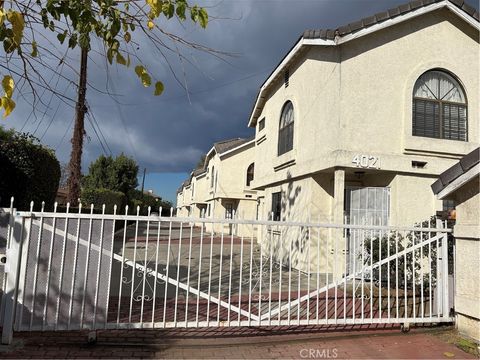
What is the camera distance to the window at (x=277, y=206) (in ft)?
48.2

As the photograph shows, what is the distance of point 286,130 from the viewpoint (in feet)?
46.6

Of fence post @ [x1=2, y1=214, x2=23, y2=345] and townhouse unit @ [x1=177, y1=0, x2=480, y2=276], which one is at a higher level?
townhouse unit @ [x1=177, y1=0, x2=480, y2=276]

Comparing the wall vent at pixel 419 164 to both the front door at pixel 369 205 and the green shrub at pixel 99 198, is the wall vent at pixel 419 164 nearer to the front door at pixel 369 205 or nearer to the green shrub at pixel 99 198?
the front door at pixel 369 205

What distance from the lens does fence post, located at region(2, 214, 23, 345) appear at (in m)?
4.72

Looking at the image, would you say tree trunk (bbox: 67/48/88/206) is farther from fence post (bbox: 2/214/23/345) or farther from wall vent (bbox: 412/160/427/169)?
wall vent (bbox: 412/160/427/169)

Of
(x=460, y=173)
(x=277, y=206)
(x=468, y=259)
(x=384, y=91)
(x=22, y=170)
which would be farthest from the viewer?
(x=277, y=206)

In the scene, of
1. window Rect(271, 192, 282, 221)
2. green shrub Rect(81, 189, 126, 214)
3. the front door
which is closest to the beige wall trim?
the front door

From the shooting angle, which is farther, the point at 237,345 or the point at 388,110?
the point at 388,110

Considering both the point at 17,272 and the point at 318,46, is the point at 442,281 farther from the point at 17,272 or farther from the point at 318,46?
the point at 318,46

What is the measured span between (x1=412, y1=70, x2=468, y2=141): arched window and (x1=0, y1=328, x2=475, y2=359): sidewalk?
270 inches

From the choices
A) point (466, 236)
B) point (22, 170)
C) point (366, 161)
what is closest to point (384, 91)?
point (366, 161)

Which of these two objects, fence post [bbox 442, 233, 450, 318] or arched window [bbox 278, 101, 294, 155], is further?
arched window [bbox 278, 101, 294, 155]
